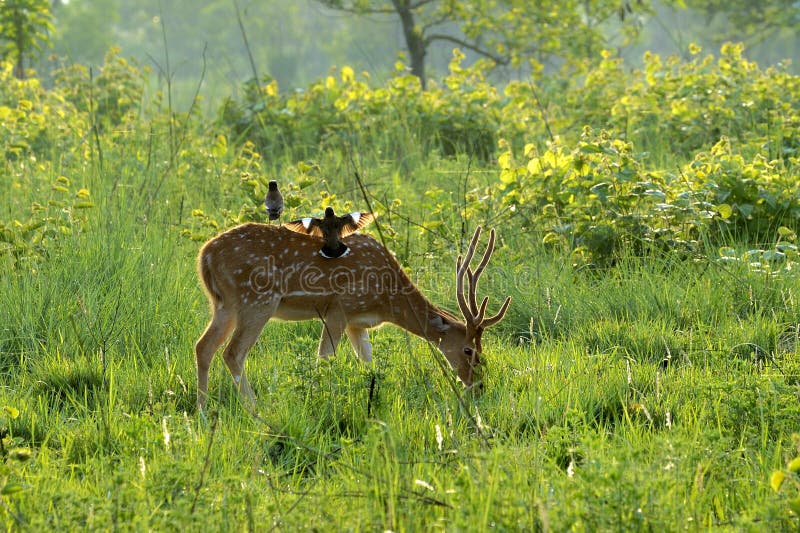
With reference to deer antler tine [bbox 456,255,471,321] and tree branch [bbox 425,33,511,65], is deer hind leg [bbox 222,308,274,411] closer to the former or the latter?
deer antler tine [bbox 456,255,471,321]

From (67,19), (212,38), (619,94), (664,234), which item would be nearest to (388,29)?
(212,38)

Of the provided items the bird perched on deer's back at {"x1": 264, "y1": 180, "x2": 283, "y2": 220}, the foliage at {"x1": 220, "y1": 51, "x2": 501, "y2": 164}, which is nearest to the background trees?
the foliage at {"x1": 220, "y1": 51, "x2": 501, "y2": 164}

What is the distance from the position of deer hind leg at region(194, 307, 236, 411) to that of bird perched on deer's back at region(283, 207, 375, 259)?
0.59 metres

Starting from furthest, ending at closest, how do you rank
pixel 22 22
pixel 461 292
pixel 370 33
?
pixel 370 33, pixel 22 22, pixel 461 292

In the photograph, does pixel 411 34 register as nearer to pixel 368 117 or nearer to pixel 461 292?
pixel 368 117

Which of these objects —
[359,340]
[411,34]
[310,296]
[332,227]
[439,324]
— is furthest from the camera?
[411,34]

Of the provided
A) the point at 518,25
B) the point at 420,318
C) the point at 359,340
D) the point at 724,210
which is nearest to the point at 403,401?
the point at 420,318

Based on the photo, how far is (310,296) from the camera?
553 centimetres

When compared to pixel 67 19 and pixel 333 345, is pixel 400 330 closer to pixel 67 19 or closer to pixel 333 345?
pixel 333 345

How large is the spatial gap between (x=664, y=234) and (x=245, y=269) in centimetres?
320

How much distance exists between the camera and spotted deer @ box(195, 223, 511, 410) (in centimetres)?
536

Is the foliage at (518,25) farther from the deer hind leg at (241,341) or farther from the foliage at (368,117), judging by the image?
the deer hind leg at (241,341)

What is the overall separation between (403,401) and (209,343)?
1108mm

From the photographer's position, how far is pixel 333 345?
5551 mm
